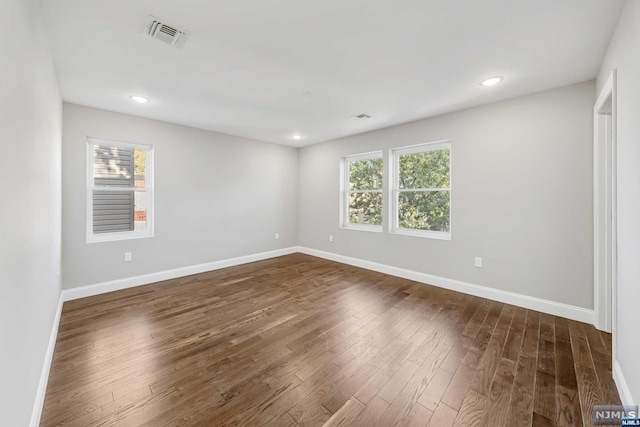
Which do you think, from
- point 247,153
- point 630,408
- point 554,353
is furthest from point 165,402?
point 247,153

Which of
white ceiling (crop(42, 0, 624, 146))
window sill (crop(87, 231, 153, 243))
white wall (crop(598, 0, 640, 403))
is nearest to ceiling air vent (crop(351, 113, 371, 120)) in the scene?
white ceiling (crop(42, 0, 624, 146))

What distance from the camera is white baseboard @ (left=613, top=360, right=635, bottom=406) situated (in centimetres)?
153

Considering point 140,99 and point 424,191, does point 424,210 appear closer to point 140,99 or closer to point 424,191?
point 424,191

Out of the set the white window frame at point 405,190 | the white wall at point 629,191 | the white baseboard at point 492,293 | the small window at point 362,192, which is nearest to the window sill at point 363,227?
the small window at point 362,192

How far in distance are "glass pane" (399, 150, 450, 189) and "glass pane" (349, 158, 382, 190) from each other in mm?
440

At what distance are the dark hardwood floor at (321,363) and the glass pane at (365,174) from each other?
86.1 inches

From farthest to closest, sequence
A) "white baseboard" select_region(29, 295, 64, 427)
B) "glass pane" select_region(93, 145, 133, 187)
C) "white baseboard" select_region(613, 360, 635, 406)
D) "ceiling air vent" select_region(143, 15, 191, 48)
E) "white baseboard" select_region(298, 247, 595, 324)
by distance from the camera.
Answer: "glass pane" select_region(93, 145, 133, 187), "white baseboard" select_region(298, 247, 595, 324), "ceiling air vent" select_region(143, 15, 191, 48), "white baseboard" select_region(613, 360, 635, 406), "white baseboard" select_region(29, 295, 64, 427)

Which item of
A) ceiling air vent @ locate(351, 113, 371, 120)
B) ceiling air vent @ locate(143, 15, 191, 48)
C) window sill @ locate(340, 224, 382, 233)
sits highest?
ceiling air vent @ locate(351, 113, 371, 120)

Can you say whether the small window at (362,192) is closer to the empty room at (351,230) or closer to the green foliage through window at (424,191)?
the empty room at (351,230)

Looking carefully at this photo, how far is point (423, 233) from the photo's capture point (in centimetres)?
405

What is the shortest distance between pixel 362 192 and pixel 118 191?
3961 millimetres

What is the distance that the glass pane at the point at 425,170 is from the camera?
3.83 m

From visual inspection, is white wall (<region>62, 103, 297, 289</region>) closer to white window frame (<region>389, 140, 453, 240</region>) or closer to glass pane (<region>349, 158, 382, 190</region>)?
glass pane (<region>349, 158, 382, 190</region>)

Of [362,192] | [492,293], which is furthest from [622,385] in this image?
[362,192]
